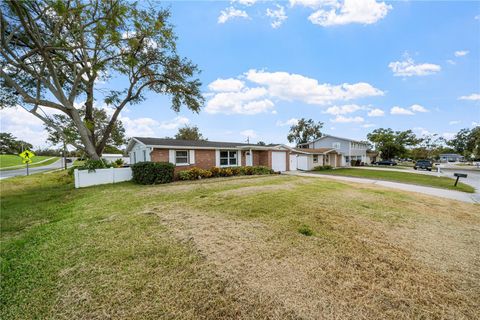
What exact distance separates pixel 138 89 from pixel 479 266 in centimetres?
2012

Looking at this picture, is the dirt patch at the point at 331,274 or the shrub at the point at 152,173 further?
the shrub at the point at 152,173

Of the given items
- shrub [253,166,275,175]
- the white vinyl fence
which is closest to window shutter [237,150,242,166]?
shrub [253,166,275,175]

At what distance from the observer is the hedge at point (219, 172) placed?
46.5 ft

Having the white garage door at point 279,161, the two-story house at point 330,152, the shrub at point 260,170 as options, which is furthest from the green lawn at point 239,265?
the two-story house at point 330,152

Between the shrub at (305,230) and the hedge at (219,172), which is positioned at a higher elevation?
the hedge at (219,172)

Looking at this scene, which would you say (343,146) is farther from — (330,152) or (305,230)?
(305,230)

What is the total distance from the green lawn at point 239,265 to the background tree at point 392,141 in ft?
153

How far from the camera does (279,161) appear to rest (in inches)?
864

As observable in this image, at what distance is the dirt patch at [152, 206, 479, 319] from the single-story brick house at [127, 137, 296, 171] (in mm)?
11307

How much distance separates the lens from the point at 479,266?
3.29 m

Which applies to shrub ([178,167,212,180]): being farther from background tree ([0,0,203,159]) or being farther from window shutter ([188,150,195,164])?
background tree ([0,0,203,159])

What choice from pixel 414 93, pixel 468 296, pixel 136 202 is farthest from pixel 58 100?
pixel 414 93

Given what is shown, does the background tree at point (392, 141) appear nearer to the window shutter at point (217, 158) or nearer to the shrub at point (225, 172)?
the window shutter at point (217, 158)

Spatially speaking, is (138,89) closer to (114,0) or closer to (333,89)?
(114,0)
